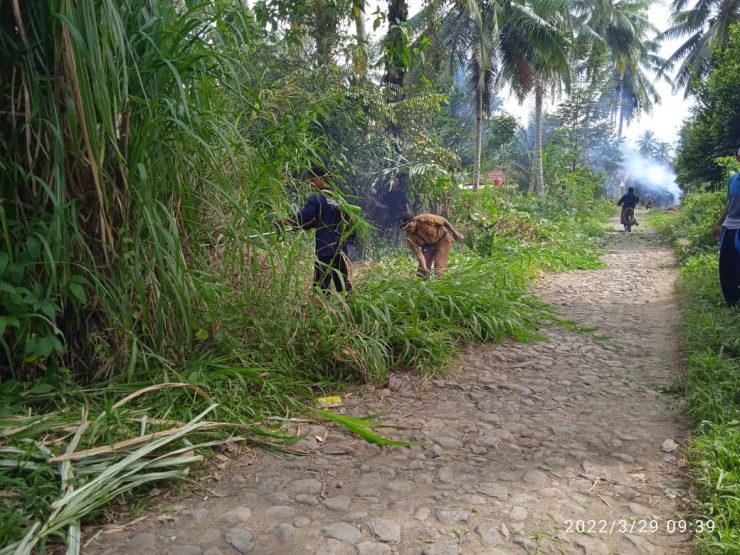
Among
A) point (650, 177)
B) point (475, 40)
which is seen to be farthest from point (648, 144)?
point (475, 40)

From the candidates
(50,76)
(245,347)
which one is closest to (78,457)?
(245,347)

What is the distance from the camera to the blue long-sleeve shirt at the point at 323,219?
13.5 feet

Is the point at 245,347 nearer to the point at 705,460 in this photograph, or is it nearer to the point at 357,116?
the point at 705,460

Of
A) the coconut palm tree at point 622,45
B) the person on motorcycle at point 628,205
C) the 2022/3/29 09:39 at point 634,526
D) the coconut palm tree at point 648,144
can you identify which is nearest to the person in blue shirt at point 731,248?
the 2022/3/29 09:39 at point 634,526

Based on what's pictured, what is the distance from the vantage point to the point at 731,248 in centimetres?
500

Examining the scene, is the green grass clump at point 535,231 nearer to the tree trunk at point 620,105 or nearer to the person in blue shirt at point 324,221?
the person in blue shirt at point 324,221

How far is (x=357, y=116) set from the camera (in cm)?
812

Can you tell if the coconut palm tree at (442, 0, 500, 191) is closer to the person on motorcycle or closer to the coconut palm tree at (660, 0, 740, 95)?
the person on motorcycle

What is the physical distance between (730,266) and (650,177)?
37.4m

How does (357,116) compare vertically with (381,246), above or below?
above

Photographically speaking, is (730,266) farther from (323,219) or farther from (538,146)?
(538,146)

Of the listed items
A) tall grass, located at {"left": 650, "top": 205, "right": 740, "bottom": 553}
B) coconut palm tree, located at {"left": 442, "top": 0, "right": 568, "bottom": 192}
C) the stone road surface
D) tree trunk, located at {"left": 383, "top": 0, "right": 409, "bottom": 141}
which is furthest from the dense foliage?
the stone road surface

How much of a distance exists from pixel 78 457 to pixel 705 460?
2.57 m

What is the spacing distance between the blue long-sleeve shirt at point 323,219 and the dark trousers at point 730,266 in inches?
142
